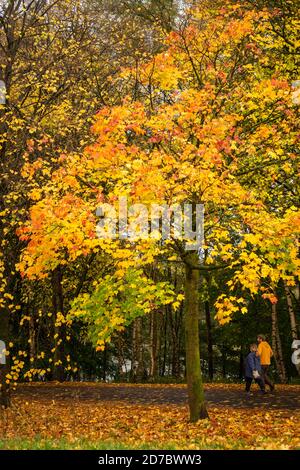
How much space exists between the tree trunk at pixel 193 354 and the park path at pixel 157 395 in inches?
122

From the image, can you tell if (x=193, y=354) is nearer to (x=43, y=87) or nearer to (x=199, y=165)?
(x=199, y=165)

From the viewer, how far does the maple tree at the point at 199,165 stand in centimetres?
1239

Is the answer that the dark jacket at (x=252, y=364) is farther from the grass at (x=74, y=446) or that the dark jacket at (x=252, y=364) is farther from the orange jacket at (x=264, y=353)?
the grass at (x=74, y=446)

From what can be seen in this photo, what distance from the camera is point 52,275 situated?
2783 cm

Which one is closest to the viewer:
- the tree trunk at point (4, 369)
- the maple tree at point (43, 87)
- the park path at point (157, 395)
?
the tree trunk at point (4, 369)

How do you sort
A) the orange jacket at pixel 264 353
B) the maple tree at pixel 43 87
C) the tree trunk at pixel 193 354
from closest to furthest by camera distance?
1. the tree trunk at pixel 193 354
2. the maple tree at pixel 43 87
3. the orange jacket at pixel 264 353

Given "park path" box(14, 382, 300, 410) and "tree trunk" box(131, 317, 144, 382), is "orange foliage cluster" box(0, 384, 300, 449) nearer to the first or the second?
"park path" box(14, 382, 300, 410)

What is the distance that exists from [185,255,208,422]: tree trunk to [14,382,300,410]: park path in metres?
3.10

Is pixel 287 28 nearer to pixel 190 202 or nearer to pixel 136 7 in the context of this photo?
pixel 136 7

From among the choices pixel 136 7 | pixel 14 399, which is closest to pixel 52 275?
pixel 14 399

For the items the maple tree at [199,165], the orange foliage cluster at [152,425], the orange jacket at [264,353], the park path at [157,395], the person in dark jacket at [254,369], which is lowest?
the orange foliage cluster at [152,425]

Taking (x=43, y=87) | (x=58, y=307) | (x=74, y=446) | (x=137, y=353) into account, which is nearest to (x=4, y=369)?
(x=74, y=446)

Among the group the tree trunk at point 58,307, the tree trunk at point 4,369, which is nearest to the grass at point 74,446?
the tree trunk at point 4,369

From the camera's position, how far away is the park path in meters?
17.6
